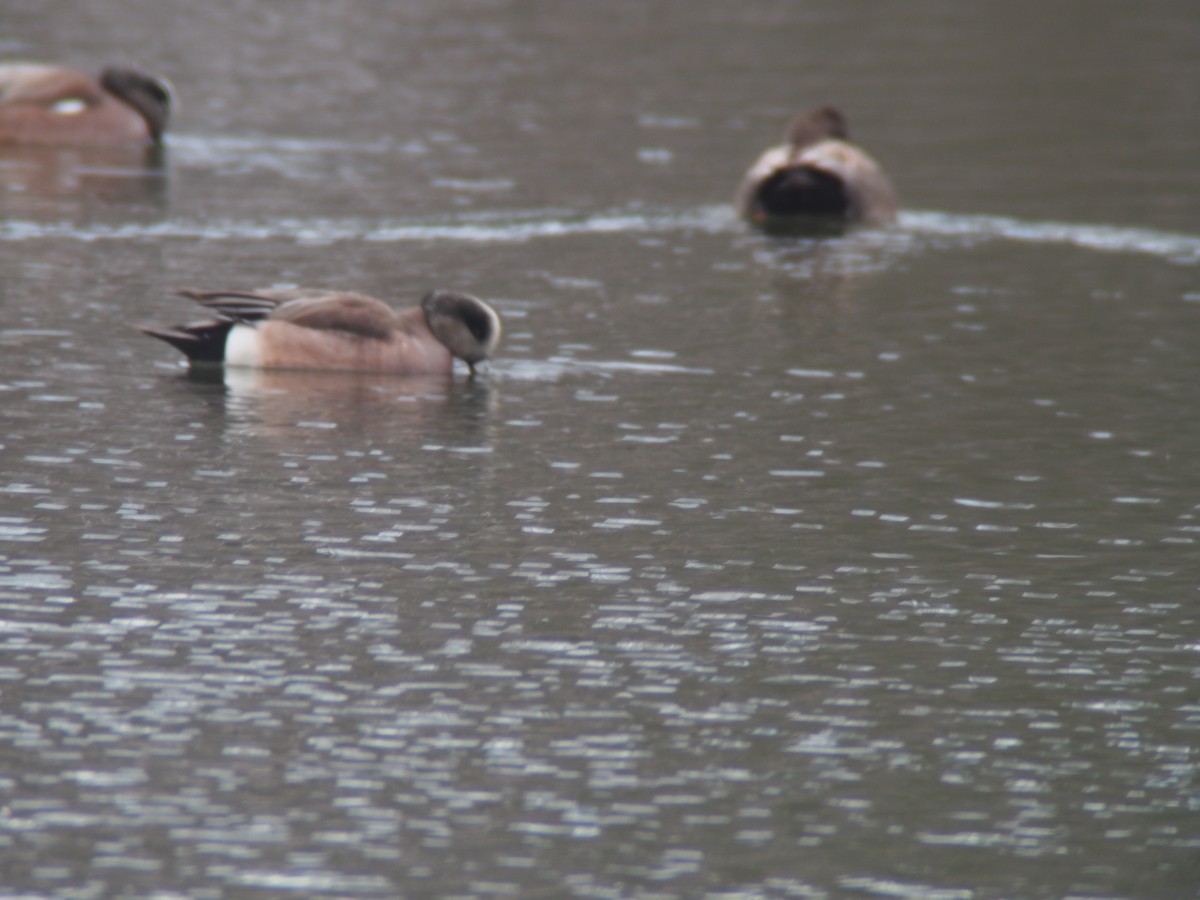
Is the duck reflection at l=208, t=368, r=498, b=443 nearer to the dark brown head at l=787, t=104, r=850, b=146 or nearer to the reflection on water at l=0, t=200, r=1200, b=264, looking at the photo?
the reflection on water at l=0, t=200, r=1200, b=264

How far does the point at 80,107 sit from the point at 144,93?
0.65 metres

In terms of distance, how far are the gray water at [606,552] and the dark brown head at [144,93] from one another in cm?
145

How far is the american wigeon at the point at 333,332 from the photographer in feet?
39.8

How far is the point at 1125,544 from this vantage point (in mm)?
9180

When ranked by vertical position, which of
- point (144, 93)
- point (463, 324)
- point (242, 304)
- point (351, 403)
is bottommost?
point (351, 403)

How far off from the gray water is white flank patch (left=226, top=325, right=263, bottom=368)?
0.23m

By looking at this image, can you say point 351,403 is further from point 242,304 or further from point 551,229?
point 551,229

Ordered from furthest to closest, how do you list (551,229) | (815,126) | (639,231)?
(815,126)
(639,231)
(551,229)

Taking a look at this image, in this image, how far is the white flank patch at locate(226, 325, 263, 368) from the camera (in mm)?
12164

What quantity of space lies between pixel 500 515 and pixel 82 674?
8.41 feet

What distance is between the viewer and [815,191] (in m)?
18.7

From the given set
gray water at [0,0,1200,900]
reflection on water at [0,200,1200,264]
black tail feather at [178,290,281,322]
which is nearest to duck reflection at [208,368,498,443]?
gray water at [0,0,1200,900]

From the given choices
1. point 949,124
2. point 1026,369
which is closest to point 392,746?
point 1026,369

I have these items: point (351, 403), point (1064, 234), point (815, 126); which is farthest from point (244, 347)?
point (815, 126)
